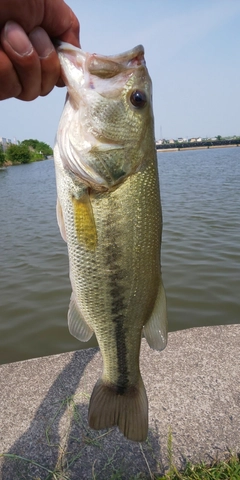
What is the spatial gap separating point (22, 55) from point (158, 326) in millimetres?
1591

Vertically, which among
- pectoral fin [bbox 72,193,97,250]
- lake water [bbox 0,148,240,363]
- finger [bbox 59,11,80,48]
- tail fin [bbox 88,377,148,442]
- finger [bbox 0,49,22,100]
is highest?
finger [bbox 59,11,80,48]

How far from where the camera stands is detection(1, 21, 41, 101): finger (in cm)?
165

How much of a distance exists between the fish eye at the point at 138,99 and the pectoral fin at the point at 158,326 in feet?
3.35

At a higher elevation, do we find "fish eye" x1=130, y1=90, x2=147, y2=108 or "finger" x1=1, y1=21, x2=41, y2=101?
"finger" x1=1, y1=21, x2=41, y2=101

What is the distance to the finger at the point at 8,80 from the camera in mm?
1717

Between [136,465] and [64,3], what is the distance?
2893 mm

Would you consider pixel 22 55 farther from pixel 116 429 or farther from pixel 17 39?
pixel 116 429

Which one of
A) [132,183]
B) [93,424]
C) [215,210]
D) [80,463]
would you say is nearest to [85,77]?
[132,183]

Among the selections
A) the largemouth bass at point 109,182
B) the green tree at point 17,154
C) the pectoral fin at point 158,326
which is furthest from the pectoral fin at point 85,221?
the green tree at point 17,154

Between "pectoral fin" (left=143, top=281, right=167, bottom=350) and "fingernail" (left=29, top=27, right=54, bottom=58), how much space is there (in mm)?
1368

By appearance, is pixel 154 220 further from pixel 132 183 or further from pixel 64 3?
pixel 64 3

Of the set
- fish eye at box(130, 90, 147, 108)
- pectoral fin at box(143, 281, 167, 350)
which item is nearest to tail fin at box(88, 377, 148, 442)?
pectoral fin at box(143, 281, 167, 350)

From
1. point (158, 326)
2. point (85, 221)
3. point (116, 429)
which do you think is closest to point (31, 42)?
point (85, 221)

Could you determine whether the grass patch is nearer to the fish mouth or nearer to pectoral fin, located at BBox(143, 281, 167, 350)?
pectoral fin, located at BBox(143, 281, 167, 350)
